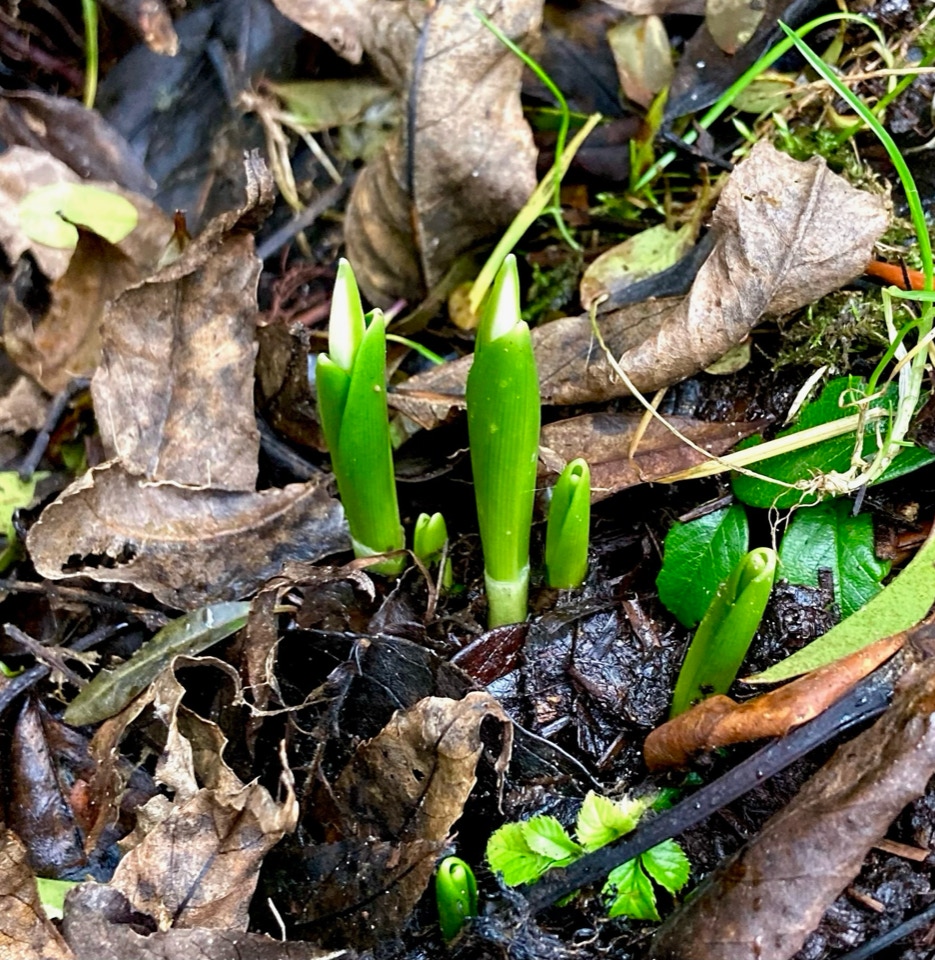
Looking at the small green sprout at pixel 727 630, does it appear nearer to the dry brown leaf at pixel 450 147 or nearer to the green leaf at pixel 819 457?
the green leaf at pixel 819 457

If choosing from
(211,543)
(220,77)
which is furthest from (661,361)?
(220,77)

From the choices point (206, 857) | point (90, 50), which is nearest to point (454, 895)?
point (206, 857)

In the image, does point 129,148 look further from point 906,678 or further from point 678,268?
point 906,678

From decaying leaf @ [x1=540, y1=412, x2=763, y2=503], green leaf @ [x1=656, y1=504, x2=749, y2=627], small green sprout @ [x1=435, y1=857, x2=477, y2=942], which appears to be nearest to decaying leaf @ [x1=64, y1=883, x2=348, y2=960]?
small green sprout @ [x1=435, y1=857, x2=477, y2=942]

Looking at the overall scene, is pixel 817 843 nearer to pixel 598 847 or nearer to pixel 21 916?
pixel 598 847

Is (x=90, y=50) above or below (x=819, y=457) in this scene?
Result: above

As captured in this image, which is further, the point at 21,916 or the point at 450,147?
the point at 450,147

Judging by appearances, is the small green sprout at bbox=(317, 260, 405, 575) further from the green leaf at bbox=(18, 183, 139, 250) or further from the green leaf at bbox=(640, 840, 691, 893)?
the green leaf at bbox=(18, 183, 139, 250)
